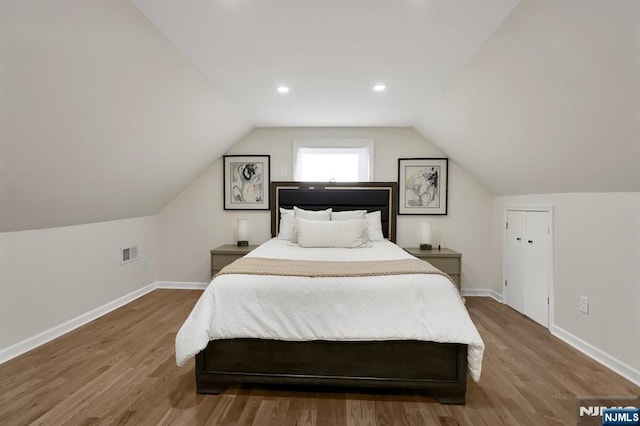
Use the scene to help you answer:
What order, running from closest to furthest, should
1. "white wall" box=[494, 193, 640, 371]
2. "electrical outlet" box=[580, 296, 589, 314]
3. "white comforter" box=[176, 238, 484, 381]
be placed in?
"white comforter" box=[176, 238, 484, 381] → "white wall" box=[494, 193, 640, 371] → "electrical outlet" box=[580, 296, 589, 314]

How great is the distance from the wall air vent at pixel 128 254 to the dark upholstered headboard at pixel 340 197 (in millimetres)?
1695

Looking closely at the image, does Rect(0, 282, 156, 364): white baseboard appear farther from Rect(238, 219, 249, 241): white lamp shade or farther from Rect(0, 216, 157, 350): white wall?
Rect(238, 219, 249, 241): white lamp shade

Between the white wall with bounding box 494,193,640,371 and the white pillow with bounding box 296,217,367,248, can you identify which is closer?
the white wall with bounding box 494,193,640,371

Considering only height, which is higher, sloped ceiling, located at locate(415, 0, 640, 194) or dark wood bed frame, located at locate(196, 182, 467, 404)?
sloped ceiling, located at locate(415, 0, 640, 194)

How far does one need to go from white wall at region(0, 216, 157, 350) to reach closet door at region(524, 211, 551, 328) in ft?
14.5

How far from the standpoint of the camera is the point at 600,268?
2508mm

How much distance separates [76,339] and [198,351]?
167cm

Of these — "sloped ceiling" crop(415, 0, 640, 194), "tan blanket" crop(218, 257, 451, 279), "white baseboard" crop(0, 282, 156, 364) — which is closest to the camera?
"sloped ceiling" crop(415, 0, 640, 194)

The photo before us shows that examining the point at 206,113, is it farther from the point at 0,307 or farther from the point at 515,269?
the point at 515,269

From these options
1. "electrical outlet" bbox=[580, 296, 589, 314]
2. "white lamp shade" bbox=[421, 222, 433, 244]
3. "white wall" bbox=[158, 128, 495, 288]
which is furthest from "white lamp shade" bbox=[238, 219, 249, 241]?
"electrical outlet" bbox=[580, 296, 589, 314]

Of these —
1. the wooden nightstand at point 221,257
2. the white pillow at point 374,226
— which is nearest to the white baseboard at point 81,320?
the wooden nightstand at point 221,257

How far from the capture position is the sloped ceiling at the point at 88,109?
163 centimetres

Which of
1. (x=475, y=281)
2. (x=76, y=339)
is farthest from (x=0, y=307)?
(x=475, y=281)

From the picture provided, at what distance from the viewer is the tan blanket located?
212 centimetres
